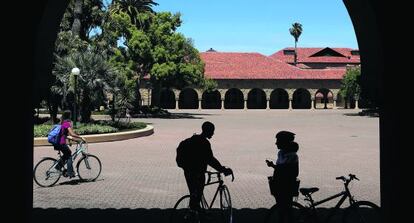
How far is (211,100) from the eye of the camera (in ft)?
237

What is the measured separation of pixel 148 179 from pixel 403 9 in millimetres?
8741

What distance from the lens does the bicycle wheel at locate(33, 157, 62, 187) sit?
35.8 ft

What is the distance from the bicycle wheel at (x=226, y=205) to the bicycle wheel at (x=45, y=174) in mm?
5402

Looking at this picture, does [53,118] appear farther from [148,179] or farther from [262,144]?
[148,179]

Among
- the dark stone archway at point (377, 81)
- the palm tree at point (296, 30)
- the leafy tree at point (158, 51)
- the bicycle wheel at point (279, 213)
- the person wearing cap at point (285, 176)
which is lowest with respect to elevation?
the bicycle wheel at point (279, 213)

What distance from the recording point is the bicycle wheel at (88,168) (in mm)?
11461

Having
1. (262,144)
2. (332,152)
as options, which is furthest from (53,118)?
(332,152)

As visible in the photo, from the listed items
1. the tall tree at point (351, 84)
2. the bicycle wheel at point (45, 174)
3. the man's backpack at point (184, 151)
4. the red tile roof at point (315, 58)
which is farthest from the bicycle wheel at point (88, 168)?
the red tile roof at point (315, 58)

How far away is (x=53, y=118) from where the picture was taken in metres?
29.5

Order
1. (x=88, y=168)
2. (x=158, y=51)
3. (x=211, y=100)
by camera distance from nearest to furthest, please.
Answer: (x=88, y=168) → (x=158, y=51) → (x=211, y=100)

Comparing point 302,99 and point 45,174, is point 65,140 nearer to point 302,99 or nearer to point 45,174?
point 45,174

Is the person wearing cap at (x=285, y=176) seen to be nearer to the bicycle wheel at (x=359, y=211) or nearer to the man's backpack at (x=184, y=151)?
the bicycle wheel at (x=359, y=211)

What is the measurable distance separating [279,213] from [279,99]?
225 ft

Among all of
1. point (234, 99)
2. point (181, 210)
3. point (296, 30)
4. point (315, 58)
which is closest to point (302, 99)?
point (234, 99)
